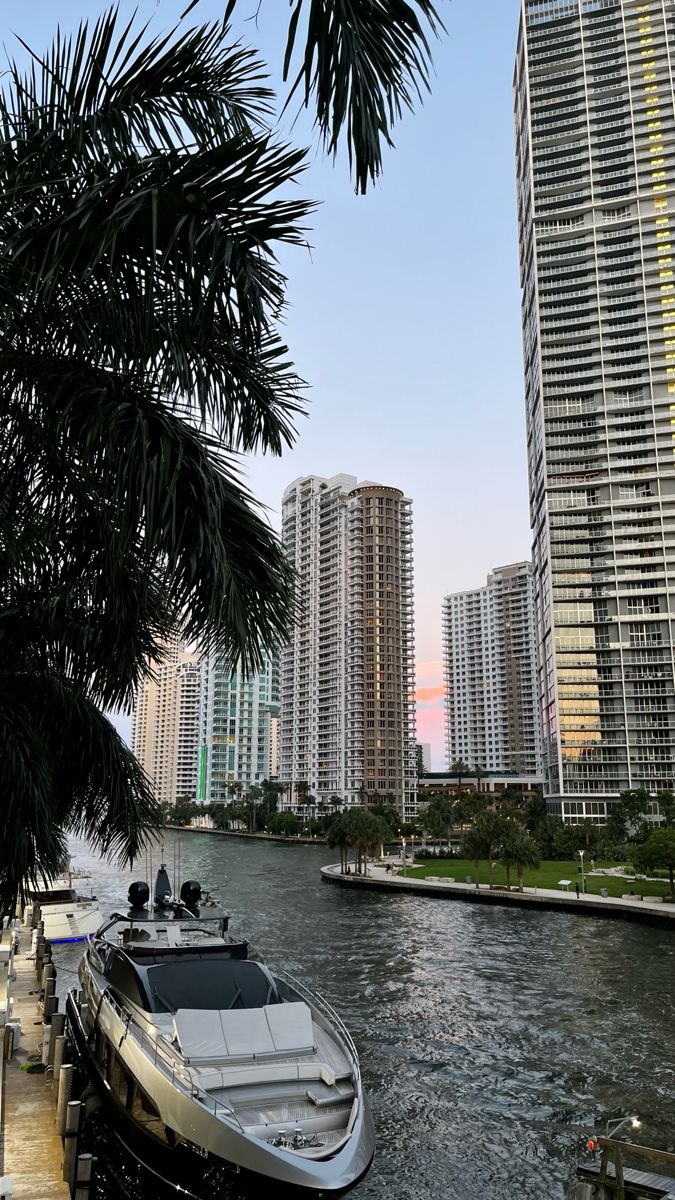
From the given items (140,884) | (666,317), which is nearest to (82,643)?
(140,884)

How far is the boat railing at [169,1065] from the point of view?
11.9m

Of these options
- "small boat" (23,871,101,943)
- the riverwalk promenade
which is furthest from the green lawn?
"small boat" (23,871,101,943)

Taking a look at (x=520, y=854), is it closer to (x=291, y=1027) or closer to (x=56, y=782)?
(x=291, y=1027)

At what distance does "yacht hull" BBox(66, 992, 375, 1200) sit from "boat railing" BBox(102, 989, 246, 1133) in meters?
0.39

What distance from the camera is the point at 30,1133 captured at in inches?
556

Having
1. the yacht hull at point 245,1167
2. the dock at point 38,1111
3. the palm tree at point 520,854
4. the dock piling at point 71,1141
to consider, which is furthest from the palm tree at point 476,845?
the dock piling at point 71,1141

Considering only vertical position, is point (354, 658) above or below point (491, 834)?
above

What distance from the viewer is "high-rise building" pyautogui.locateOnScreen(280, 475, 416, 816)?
170 metres

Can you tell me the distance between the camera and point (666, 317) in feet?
414

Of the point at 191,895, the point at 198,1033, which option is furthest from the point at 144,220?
the point at 191,895

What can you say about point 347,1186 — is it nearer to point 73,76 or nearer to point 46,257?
point 46,257

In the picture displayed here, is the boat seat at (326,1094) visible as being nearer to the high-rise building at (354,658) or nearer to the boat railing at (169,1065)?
the boat railing at (169,1065)

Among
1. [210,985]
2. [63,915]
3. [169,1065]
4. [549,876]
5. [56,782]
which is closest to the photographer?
[56,782]

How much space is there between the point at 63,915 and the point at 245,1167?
3503 cm
